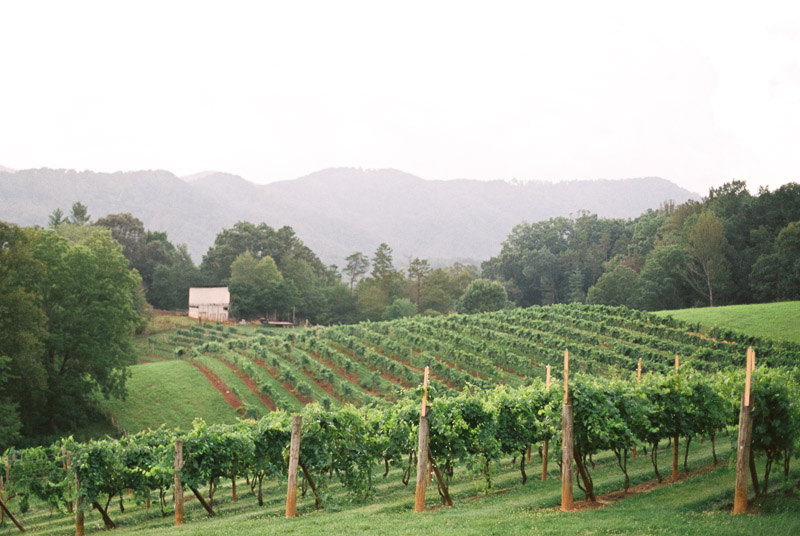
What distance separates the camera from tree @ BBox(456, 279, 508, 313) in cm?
7475

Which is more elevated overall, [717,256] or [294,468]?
[717,256]

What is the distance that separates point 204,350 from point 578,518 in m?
37.4

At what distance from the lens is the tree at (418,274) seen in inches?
3482

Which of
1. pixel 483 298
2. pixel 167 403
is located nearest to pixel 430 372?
pixel 167 403

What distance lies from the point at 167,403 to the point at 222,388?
3.07 meters

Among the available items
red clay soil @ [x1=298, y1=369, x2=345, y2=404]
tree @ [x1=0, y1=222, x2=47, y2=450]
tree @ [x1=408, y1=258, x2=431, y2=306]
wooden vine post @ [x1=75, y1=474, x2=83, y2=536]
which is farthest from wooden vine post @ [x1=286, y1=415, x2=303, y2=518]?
tree @ [x1=408, y1=258, x2=431, y2=306]

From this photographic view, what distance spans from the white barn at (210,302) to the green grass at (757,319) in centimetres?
4870

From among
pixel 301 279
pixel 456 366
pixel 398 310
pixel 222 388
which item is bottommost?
pixel 222 388

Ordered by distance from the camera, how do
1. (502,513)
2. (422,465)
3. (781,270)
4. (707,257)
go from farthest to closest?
1. (707,257)
2. (781,270)
3. (422,465)
4. (502,513)

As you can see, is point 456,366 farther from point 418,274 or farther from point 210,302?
point 418,274

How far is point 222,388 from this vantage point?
34.8m

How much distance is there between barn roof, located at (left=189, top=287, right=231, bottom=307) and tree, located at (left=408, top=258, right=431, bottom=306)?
26251 mm

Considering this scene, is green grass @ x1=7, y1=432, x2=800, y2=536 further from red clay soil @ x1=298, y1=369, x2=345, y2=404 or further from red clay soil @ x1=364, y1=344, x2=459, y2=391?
red clay soil @ x1=364, y1=344, x2=459, y2=391

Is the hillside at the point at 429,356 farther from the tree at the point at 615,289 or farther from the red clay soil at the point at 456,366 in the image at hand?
the tree at the point at 615,289
